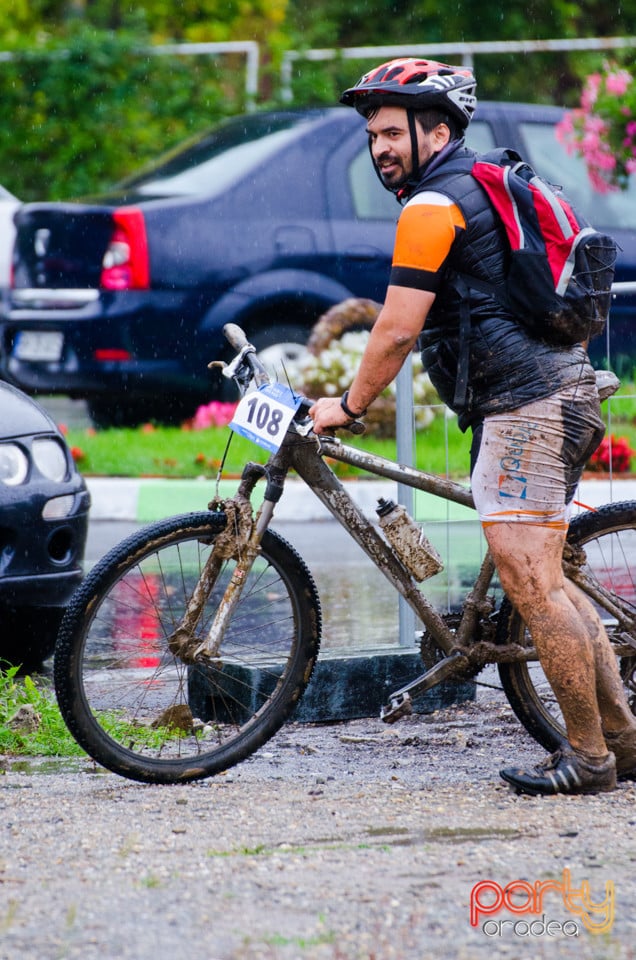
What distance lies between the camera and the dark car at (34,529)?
18.0 feet

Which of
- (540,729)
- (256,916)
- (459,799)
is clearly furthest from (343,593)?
(256,916)

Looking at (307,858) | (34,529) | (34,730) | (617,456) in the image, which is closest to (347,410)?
(307,858)

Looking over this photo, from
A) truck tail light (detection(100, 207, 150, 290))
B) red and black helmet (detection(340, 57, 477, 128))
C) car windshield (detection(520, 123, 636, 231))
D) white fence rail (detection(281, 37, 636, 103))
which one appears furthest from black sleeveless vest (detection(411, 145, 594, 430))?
white fence rail (detection(281, 37, 636, 103))

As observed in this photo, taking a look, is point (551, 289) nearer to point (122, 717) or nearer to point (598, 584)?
point (598, 584)

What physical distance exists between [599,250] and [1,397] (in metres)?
2.60

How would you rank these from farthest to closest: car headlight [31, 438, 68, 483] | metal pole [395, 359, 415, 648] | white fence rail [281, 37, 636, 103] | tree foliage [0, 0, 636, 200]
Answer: tree foliage [0, 0, 636, 200]
white fence rail [281, 37, 636, 103]
car headlight [31, 438, 68, 483]
metal pole [395, 359, 415, 648]

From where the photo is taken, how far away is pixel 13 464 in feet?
18.3

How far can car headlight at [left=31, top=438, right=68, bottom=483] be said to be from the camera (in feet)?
18.6

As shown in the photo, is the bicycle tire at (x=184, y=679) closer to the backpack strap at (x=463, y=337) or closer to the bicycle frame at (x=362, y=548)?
the bicycle frame at (x=362, y=548)

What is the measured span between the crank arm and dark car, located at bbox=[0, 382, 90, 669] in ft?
5.24

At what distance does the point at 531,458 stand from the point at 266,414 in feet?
2.42

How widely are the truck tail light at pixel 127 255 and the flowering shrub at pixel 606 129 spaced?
9.90ft

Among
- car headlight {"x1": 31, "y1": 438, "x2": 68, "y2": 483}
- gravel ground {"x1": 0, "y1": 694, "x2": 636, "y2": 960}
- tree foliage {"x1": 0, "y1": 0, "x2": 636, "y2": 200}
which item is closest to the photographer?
gravel ground {"x1": 0, "y1": 694, "x2": 636, "y2": 960}

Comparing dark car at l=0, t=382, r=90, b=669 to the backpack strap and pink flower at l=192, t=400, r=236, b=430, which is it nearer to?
the backpack strap
